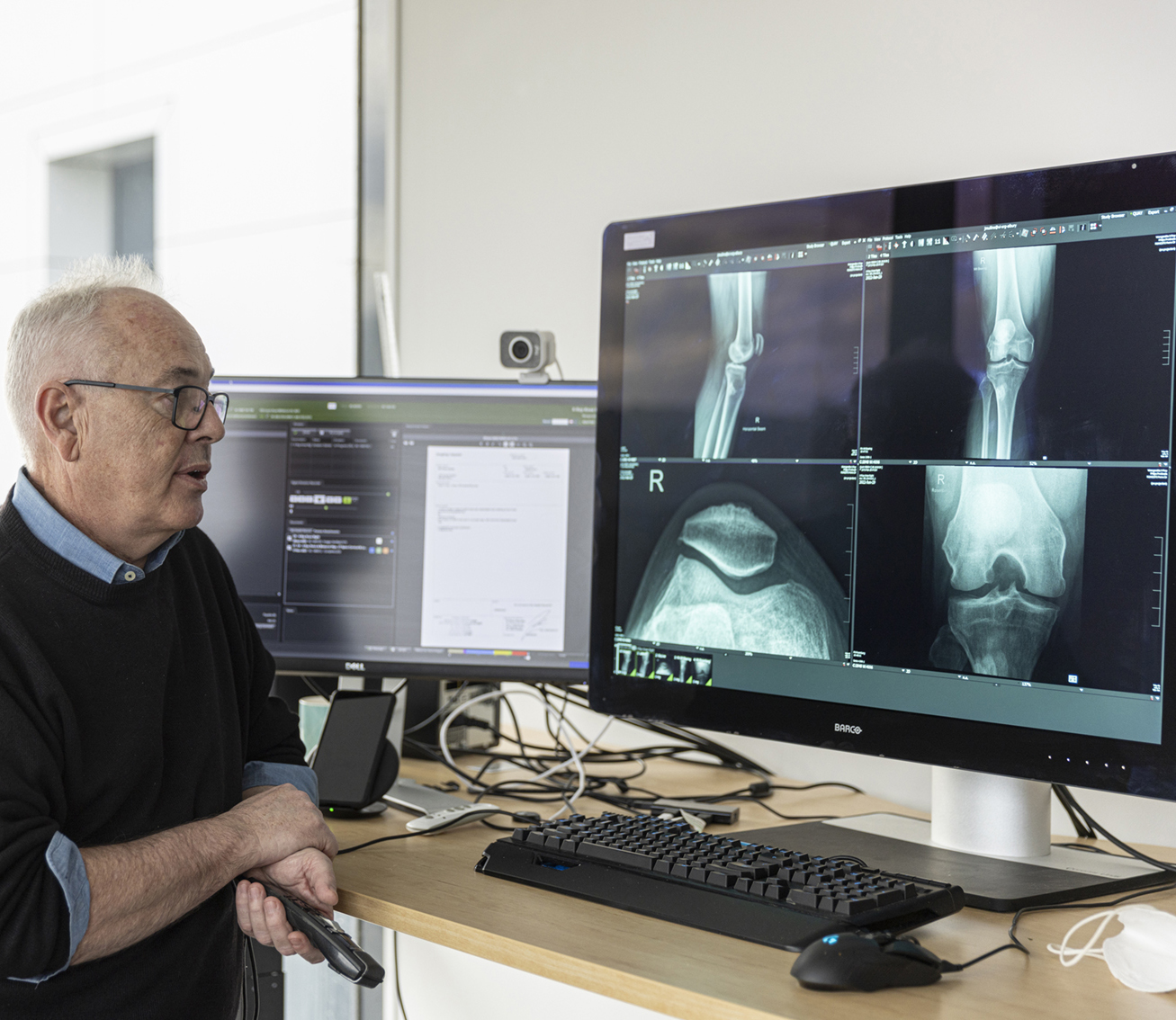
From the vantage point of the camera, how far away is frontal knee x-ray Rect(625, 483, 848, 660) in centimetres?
125

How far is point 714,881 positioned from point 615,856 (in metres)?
0.12

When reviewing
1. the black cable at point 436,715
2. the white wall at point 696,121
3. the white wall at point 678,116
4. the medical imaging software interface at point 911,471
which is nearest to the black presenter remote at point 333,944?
the medical imaging software interface at point 911,471

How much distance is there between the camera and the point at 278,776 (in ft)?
4.47

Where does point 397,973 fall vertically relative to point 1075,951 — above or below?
below

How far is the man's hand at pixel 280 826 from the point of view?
1133mm

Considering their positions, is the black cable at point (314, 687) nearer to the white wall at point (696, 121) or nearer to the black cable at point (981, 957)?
the white wall at point (696, 121)

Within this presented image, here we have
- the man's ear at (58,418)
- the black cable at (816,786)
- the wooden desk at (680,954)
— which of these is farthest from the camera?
the black cable at (816,786)

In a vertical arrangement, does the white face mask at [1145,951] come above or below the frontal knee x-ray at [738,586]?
below

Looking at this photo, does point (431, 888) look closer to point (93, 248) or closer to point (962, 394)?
point (962, 394)

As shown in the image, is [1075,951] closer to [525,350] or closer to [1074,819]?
[1074,819]

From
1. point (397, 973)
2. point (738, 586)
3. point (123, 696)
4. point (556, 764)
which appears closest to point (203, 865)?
point (123, 696)

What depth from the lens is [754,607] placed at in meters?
1.30

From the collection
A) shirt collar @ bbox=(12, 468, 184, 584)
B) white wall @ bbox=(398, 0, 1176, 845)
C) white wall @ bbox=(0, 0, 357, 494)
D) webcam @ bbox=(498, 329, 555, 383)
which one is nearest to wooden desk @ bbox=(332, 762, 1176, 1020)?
shirt collar @ bbox=(12, 468, 184, 584)

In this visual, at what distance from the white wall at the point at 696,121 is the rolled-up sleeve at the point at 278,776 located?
0.72m
